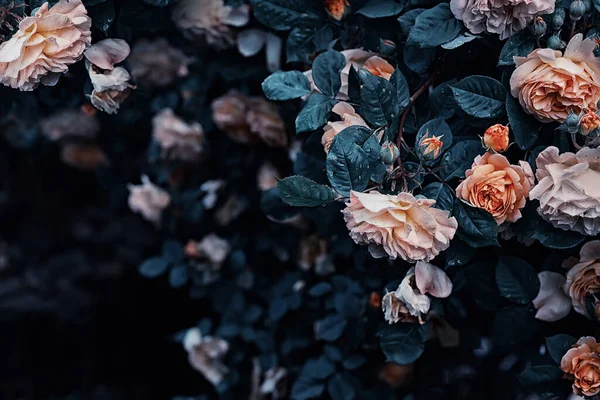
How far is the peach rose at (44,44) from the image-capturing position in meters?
1.02

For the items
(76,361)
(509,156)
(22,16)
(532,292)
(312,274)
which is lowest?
(76,361)

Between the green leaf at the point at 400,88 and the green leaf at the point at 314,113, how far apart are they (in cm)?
12

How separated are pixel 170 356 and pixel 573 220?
5.85 feet

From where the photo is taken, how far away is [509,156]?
1.10 meters

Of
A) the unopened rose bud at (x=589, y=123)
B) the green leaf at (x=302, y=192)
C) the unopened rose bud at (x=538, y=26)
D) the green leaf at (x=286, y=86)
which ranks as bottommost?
the green leaf at (x=302, y=192)

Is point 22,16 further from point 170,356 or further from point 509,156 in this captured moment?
point 170,356

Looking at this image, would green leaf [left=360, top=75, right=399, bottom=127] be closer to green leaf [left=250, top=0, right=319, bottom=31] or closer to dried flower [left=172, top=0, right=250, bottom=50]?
green leaf [left=250, top=0, right=319, bottom=31]

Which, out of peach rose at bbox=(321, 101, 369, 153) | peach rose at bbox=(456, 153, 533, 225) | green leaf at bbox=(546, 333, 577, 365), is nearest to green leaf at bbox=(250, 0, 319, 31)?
peach rose at bbox=(321, 101, 369, 153)

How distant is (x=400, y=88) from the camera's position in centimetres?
106

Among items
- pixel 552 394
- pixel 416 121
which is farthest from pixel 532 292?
pixel 416 121

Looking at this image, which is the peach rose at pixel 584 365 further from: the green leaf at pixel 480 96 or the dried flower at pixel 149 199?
the dried flower at pixel 149 199

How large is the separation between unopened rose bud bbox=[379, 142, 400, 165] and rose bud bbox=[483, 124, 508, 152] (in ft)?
0.44

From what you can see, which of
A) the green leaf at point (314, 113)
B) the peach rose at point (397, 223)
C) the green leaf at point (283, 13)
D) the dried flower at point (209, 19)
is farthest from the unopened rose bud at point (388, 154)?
the dried flower at point (209, 19)

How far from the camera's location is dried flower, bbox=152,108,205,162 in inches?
67.4
